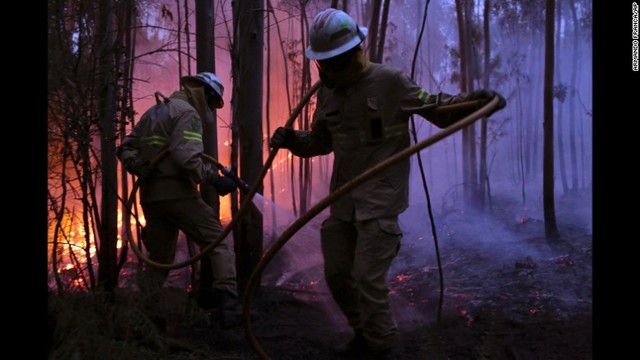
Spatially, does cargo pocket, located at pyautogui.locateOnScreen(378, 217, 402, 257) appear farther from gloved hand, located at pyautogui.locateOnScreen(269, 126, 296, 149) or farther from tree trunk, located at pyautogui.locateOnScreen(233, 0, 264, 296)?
tree trunk, located at pyautogui.locateOnScreen(233, 0, 264, 296)

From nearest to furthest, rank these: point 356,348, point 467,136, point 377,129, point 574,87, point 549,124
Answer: point 377,129 → point 356,348 → point 549,124 → point 467,136 → point 574,87

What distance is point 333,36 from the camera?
285 centimetres

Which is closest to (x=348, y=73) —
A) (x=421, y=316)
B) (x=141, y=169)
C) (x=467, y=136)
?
(x=141, y=169)

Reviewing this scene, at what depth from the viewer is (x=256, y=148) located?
4672 mm

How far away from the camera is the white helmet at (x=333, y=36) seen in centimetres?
285

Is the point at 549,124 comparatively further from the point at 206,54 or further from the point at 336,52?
the point at 336,52

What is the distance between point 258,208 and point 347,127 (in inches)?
77.1

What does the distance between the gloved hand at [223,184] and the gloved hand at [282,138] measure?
0.71 metres

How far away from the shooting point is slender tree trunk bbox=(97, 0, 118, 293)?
126 inches

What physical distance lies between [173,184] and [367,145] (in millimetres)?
1660

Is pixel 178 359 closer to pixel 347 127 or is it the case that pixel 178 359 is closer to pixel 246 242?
pixel 347 127

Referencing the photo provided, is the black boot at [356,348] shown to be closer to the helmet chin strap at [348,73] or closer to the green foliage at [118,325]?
the green foliage at [118,325]
